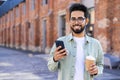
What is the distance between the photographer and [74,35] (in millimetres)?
3324

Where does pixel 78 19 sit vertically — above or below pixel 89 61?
above

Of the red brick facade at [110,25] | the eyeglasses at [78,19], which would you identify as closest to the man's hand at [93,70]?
the eyeglasses at [78,19]

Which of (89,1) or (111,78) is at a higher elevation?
(89,1)

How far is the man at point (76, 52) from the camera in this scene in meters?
3.24

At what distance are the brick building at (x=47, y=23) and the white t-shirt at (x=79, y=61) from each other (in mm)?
14949

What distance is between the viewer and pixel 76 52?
3279mm

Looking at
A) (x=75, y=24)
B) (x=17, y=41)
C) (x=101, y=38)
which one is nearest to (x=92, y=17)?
(x=101, y=38)

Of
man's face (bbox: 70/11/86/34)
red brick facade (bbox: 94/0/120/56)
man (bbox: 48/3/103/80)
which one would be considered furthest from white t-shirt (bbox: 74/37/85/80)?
red brick facade (bbox: 94/0/120/56)

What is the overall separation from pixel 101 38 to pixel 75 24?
635 inches

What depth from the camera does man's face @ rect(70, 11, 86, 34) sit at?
10.6 feet

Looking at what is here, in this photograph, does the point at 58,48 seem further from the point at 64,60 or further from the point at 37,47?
the point at 37,47

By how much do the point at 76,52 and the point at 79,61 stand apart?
0.31 feet

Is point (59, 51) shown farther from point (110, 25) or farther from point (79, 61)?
point (110, 25)

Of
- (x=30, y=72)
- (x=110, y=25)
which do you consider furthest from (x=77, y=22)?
(x=110, y=25)
